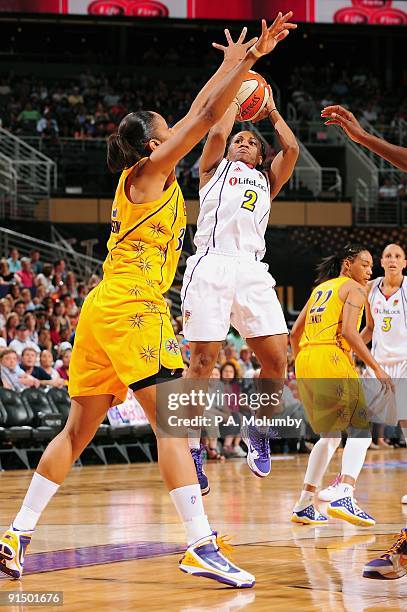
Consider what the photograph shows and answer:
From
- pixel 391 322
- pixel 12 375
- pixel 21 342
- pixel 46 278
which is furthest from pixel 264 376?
pixel 46 278

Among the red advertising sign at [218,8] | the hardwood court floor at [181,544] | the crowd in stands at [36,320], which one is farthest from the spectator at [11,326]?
the red advertising sign at [218,8]

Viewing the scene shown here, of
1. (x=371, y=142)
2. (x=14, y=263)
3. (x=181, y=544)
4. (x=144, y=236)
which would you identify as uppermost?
(x=371, y=142)

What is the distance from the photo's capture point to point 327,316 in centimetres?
770

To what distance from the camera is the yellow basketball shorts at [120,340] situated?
Answer: 4816mm

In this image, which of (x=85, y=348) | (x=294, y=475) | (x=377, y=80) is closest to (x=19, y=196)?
(x=294, y=475)

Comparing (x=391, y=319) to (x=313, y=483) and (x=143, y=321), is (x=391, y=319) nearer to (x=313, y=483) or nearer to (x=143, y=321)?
(x=313, y=483)

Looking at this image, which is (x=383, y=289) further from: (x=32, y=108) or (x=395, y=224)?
(x=32, y=108)

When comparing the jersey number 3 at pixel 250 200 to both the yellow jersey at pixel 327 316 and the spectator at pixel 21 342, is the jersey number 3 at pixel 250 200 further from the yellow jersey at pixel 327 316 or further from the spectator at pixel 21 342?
the spectator at pixel 21 342

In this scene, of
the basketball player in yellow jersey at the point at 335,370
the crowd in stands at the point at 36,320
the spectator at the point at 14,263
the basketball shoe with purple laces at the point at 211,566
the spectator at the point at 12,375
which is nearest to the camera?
the basketball shoe with purple laces at the point at 211,566

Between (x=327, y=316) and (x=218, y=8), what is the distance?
54.5ft

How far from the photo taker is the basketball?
620cm

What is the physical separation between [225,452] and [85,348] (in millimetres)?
9880

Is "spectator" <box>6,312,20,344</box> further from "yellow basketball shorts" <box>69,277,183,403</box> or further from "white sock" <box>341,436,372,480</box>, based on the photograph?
"yellow basketball shorts" <box>69,277,183,403</box>

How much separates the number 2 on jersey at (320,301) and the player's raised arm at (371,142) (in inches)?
97.5
